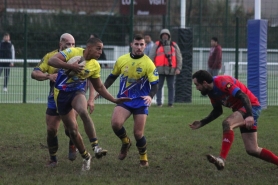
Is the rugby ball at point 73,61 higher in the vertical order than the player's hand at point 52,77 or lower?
higher

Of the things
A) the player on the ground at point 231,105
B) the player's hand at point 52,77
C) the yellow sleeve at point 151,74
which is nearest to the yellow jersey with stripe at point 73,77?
the player's hand at point 52,77

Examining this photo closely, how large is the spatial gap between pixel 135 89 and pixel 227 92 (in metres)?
1.73

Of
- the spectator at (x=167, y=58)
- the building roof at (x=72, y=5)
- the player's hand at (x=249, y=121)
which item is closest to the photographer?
the player's hand at (x=249, y=121)

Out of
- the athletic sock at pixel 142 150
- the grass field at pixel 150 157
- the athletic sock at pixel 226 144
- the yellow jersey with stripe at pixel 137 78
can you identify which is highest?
the yellow jersey with stripe at pixel 137 78

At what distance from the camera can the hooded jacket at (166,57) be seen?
56.5 feet

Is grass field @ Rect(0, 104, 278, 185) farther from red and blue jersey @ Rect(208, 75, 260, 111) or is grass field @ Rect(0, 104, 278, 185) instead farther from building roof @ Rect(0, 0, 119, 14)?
building roof @ Rect(0, 0, 119, 14)

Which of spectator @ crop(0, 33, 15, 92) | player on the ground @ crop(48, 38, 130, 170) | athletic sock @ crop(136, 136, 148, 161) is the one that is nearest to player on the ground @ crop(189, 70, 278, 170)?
athletic sock @ crop(136, 136, 148, 161)

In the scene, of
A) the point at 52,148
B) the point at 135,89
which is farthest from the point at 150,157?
the point at 52,148

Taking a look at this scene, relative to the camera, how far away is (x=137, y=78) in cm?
984

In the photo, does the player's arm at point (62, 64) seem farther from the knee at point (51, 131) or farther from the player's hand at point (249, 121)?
the player's hand at point (249, 121)

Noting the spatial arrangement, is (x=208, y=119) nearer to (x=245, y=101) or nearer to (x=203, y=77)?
(x=203, y=77)

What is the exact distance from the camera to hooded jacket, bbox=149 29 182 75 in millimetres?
17234

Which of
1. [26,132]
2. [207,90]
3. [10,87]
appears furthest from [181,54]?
[207,90]

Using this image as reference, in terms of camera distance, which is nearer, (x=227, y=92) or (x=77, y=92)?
(x=227, y=92)
